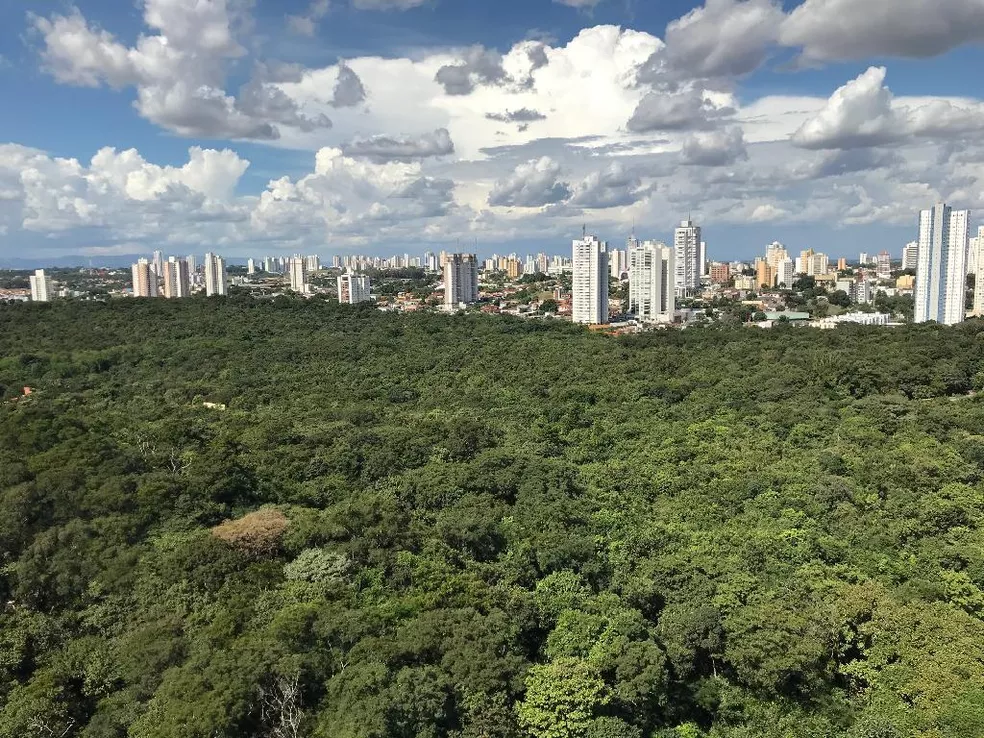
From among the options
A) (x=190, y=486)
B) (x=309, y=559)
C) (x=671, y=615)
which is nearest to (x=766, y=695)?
(x=671, y=615)

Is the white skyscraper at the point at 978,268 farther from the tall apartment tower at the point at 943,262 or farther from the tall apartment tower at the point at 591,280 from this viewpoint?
the tall apartment tower at the point at 591,280

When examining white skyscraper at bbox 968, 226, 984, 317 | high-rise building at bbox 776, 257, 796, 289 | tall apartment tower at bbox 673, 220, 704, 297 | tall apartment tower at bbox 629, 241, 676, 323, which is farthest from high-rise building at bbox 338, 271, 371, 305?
white skyscraper at bbox 968, 226, 984, 317

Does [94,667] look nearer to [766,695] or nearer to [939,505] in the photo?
[766,695]

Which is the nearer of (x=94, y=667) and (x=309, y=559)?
(x=94, y=667)

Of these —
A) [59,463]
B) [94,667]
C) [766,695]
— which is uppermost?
[59,463]

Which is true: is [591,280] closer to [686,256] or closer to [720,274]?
[686,256]

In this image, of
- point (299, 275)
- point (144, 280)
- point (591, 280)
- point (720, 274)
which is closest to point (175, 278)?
point (144, 280)

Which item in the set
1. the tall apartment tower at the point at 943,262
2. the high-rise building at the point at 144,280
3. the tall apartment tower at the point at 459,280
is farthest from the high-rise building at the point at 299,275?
the tall apartment tower at the point at 943,262
